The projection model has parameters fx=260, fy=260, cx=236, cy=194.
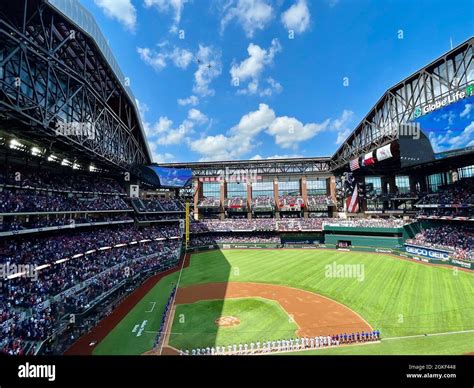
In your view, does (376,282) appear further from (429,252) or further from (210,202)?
(210,202)

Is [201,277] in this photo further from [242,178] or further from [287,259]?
[242,178]

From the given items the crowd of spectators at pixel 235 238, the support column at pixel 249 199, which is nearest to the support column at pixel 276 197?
the support column at pixel 249 199

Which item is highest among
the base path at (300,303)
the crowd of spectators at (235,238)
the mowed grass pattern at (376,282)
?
the crowd of spectators at (235,238)

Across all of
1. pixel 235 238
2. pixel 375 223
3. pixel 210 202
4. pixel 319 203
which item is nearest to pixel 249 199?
pixel 210 202

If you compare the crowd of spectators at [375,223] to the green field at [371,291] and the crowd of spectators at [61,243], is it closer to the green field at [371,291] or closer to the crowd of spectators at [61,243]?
the green field at [371,291]

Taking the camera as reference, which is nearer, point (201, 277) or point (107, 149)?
point (201, 277)
